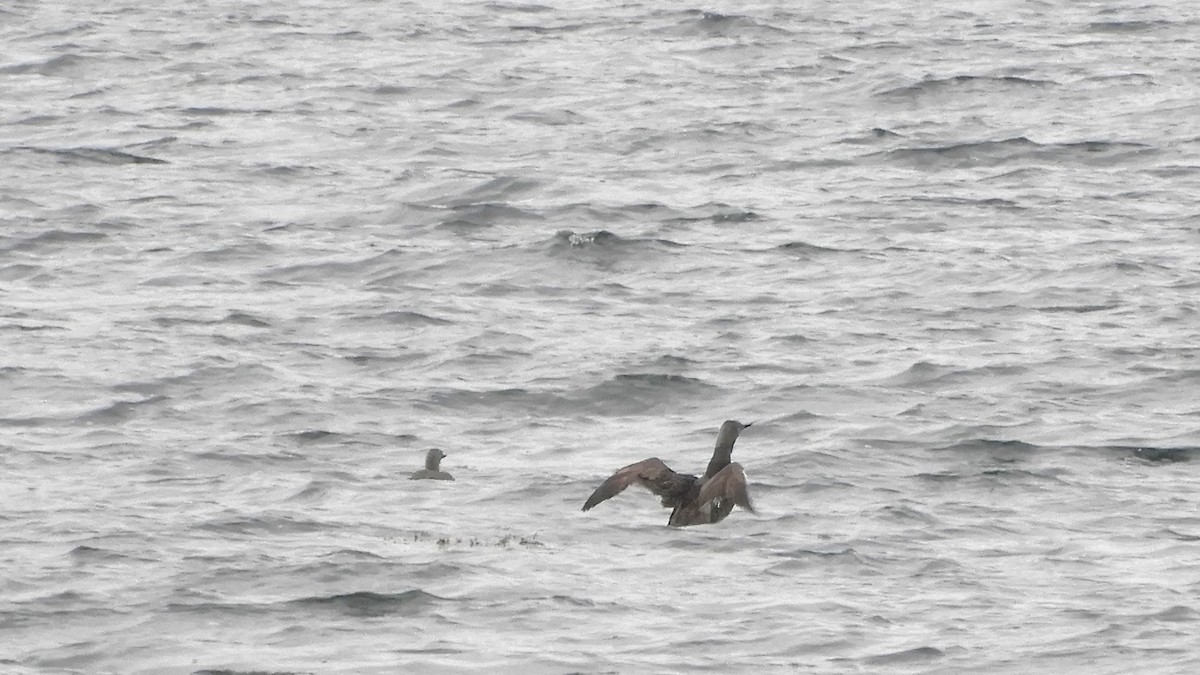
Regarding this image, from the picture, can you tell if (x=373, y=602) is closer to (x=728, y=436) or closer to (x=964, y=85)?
(x=728, y=436)

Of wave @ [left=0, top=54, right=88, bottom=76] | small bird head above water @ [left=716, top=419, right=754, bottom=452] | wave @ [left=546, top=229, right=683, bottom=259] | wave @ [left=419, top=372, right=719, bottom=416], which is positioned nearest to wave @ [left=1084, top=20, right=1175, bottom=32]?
wave @ [left=546, top=229, right=683, bottom=259]

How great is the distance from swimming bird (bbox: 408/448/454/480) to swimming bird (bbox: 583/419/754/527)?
1.14 m

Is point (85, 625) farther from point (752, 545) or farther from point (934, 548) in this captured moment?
point (934, 548)

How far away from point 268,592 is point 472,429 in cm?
383

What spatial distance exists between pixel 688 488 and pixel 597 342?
4868 millimetres

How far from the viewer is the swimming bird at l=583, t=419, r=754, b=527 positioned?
12930mm

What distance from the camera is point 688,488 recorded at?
13.3 m

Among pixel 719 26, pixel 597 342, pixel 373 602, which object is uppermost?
pixel 373 602

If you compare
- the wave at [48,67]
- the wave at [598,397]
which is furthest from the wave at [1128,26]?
the wave at [598,397]

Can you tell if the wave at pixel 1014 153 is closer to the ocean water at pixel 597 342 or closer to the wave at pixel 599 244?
the ocean water at pixel 597 342

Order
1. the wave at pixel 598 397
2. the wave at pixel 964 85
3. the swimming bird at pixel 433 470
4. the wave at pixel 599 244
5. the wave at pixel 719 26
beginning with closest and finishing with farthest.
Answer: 1. the swimming bird at pixel 433 470
2. the wave at pixel 598 397
3. the wave at pixel 599 244
4. the wave at pixel 964 85
5. the wave at pixel 719 26

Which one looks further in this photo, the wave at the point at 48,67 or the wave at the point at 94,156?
the wave at the point at 48,67

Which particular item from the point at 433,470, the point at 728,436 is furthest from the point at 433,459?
the point at 728,436

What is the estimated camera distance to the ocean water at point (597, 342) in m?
12.0
